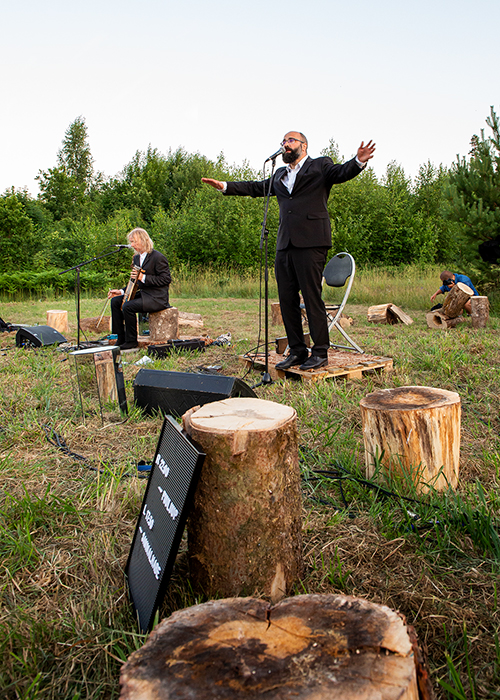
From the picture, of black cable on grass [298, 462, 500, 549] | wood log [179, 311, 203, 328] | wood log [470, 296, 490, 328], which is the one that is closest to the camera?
black cable on grass [298, 462, 500, 549]

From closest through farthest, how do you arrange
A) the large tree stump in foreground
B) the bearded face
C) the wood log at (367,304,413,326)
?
1. the large tree stump in foreground
2. the bearded face
3. the wood log at (367,304,413,326)

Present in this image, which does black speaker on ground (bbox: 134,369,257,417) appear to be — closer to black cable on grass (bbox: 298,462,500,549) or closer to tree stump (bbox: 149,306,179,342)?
black cable on grass (bbox: 298,462,500,549)

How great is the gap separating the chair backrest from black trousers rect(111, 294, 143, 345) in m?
2.48

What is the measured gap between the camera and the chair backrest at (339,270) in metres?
5.42

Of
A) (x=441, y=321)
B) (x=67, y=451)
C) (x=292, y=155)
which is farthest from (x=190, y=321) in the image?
(x=67, y=451)

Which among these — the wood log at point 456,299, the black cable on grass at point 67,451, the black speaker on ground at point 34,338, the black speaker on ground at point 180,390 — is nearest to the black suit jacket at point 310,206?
the black speaker on ground at point 180,390

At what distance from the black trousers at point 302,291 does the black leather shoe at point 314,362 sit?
38 millimetres

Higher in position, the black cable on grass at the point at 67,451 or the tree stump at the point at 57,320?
the tree stump at the point at 57,320

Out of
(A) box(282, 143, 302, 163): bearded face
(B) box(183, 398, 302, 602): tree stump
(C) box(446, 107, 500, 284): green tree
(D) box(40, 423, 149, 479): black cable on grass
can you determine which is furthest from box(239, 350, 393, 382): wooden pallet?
(C) box(446, 107, 500, 284): green tree

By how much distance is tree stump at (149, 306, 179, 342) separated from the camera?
6.68 m

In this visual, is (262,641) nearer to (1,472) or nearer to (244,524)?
(244,524)

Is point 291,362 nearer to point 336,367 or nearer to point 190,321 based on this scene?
point 336,367

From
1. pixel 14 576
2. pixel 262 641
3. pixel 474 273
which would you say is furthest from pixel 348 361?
pixel 474 273

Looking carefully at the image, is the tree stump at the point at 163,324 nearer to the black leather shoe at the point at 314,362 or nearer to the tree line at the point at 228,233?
the black leather shoe at the point at 314,362
